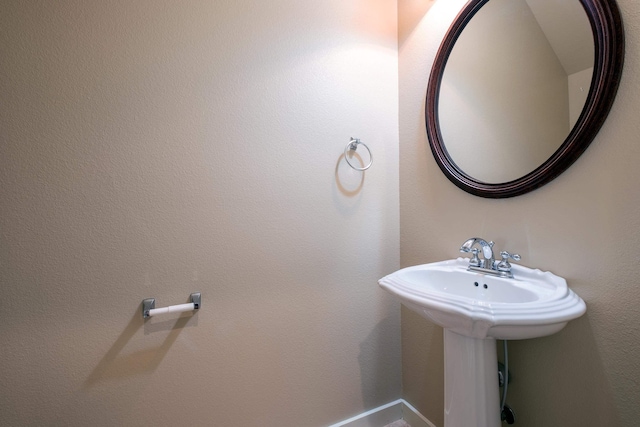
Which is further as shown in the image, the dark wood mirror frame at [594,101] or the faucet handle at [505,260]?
the faucet handle at [505,260]

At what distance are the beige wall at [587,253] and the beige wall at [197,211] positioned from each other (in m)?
0.47

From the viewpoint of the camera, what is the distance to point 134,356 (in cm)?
91

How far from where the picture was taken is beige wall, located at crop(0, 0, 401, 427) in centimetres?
82

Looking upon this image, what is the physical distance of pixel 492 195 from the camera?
972 mm

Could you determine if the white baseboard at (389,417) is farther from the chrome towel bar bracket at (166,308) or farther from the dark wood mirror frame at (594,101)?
the dark wood mirror frame at (594,101)

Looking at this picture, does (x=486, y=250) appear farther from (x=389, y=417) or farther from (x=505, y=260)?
(x=389, y=417)

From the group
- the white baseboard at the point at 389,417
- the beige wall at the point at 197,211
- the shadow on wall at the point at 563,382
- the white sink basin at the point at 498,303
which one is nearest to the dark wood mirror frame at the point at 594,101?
the white sink basin at the point at 498,303

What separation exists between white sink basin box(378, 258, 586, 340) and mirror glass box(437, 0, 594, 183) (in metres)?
0.38

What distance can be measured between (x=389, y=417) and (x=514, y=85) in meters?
1.62

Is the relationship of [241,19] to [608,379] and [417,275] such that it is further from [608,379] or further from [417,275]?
[608,379]

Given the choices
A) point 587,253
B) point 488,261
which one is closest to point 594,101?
point 587,253

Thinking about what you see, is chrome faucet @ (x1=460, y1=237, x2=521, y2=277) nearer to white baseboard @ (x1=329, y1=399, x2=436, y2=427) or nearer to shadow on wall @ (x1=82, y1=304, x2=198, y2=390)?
white baseboard @ (x1=329, y1=399, x2=436, y2=427)

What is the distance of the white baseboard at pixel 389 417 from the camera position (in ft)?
4.07

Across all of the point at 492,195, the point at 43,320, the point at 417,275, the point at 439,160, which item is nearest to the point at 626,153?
the point at 492,195
